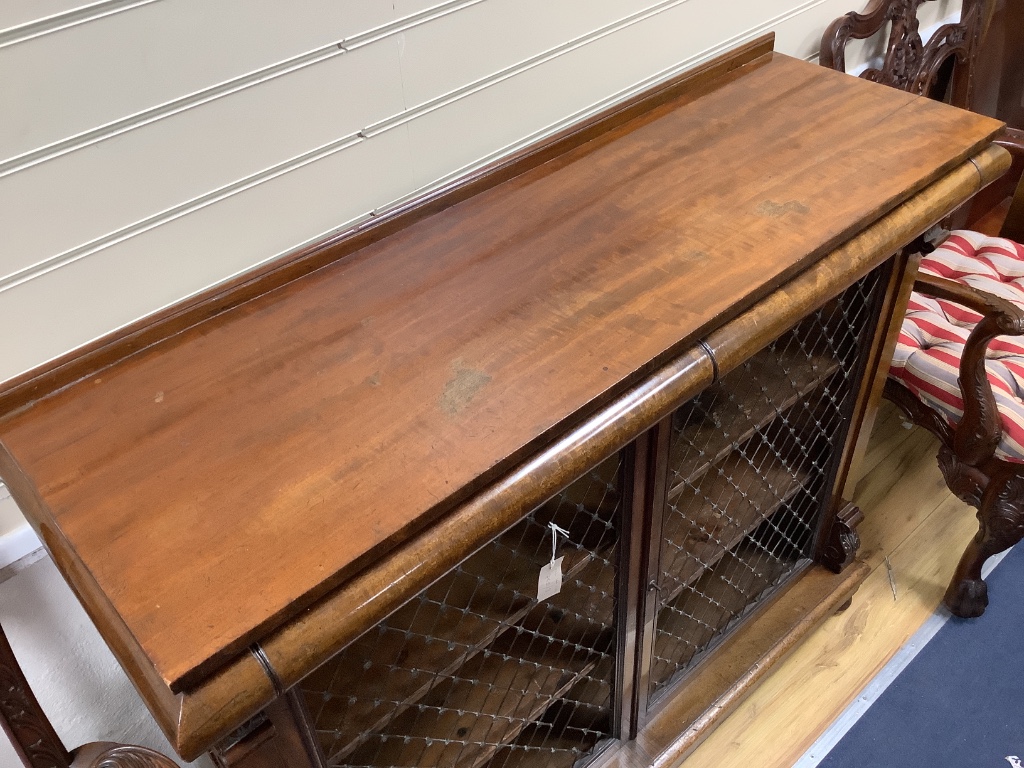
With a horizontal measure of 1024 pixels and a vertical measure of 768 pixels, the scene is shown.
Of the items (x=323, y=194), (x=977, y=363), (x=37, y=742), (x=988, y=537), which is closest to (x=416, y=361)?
(x=323, y=194)

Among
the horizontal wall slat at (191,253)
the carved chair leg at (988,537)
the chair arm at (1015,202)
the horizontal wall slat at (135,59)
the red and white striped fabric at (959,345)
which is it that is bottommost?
the carved chair leg at (988,537)

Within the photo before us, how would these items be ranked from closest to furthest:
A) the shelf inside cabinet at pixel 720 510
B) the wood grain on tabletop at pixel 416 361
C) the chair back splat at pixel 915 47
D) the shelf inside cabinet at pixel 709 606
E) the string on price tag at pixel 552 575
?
1. the wood grain on tabletop at pixel 416 361
2. the string on price tag at pixel 552 575
3. the shelf inside cabinet at pixel 720 510
4. the shelf inside cabinet at pixel 709 606
5. the chair back splat at pixel 915 47

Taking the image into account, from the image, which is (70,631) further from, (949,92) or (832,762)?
(949,92)

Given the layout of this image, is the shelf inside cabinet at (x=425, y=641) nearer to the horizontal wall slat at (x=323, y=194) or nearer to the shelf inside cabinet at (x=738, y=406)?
the shelf inside cabinet at (x=738, y=406)

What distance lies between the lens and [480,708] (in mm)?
926

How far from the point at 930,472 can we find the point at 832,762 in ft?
2.38

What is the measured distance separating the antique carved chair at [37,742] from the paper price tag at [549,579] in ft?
1.22

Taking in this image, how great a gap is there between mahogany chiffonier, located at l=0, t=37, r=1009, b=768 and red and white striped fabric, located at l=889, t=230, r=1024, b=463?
0.23 metres

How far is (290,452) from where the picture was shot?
0.65 meters

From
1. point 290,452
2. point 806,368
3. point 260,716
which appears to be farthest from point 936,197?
point 260,716

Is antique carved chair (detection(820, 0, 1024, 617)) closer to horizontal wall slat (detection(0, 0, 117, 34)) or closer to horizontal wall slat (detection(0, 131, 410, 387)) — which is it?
horizontal wall slat (detection(0, 131, 410, 387))

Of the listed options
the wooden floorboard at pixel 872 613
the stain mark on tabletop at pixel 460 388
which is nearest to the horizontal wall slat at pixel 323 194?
the stain mark on tabletop at pixel 460 388

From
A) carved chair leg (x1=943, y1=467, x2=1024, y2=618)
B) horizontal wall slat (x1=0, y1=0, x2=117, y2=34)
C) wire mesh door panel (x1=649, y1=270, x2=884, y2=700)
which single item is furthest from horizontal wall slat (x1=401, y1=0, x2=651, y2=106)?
carved chair leg (x1=943, y1=467, x2=1024, y2=618)

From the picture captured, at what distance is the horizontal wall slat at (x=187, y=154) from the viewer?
68cm
